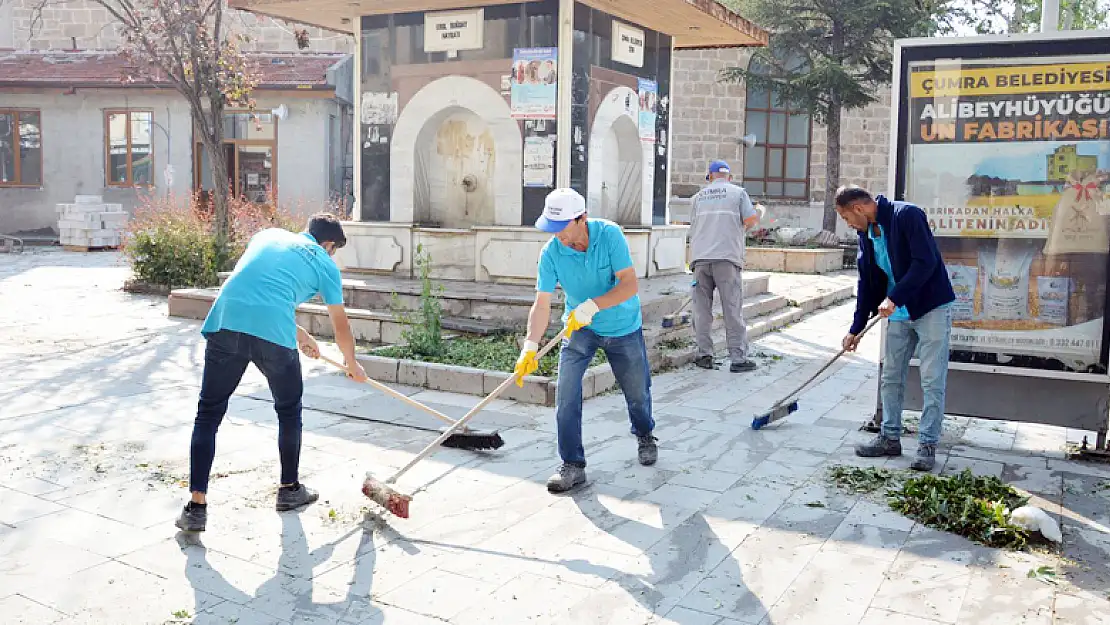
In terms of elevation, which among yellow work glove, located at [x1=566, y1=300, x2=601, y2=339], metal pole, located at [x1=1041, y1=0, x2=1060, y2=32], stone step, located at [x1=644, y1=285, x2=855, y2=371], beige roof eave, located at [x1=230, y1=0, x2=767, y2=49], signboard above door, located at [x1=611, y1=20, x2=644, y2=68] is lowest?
stone step, located at [x1=644, y1=285, x2=855, y2=371]

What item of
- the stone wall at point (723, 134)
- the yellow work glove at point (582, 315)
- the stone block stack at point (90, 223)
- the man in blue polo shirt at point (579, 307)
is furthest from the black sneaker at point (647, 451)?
the stone wall at point (723, 134)

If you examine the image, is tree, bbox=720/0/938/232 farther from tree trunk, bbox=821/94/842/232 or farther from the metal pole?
the metal pole

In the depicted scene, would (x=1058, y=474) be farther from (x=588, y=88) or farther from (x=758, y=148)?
(x=758, y=148)

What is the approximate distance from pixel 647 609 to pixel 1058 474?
3320 mm

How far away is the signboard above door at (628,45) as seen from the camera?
11484 mm

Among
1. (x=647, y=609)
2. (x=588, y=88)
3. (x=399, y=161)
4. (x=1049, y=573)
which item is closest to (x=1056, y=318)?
(x=1049, y=573)

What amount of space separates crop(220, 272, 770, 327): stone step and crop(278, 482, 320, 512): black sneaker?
416 centimetres

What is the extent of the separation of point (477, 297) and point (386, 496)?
5.08m

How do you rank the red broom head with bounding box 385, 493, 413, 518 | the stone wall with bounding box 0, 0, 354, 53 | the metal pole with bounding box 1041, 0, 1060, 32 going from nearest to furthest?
the red broom head with bounding box 385, 493, 413, 518
the metal pole with bounding box 1041, 0, 1060, 32
the stone wall with bounding box 0, 0, 354, 53

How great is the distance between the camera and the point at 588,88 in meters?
11.0

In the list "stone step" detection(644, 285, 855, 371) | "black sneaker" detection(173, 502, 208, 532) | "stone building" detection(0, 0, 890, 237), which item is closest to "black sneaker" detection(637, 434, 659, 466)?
"black sneaker" detection(173, 502, 208, 532)

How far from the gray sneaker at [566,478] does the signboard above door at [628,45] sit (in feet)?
23.2

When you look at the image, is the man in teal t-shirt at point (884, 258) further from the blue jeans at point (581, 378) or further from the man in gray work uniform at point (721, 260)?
the man in gray work uniform at point (721, 260)

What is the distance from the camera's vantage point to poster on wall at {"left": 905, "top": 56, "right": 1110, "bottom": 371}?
6.19 m
